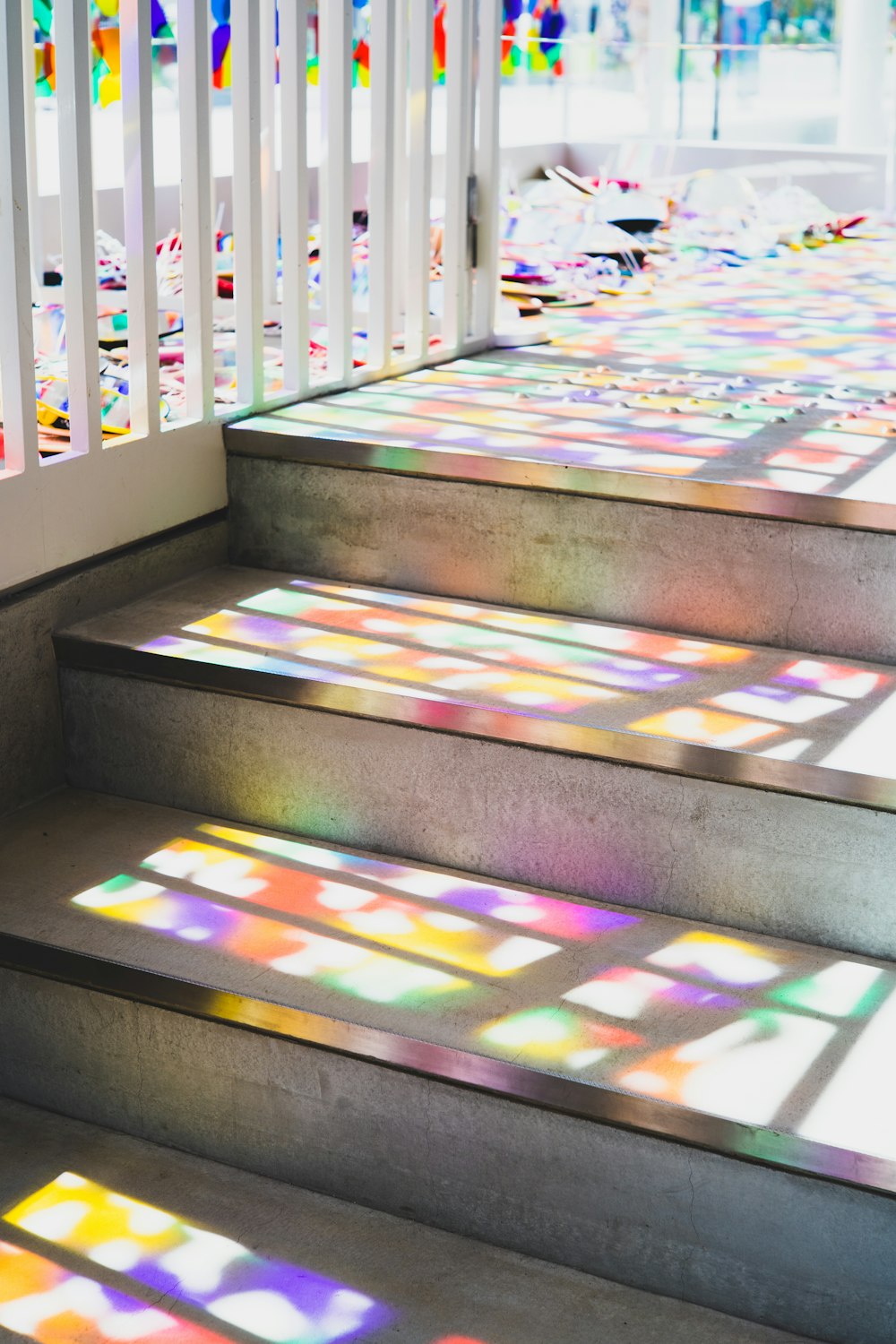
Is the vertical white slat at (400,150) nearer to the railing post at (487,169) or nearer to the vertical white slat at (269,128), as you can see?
the railing post at (487,169)

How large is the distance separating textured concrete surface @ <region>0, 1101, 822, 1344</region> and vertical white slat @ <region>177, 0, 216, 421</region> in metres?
1.17

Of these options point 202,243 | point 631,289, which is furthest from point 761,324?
point 202,243

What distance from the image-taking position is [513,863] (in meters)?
1.93

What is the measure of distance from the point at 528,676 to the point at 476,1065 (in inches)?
24.4

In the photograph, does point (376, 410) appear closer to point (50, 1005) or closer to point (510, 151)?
point (50, 1005)

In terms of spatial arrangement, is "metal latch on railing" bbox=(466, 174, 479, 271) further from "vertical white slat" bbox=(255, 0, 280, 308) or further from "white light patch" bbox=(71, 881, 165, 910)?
"white light patch" bbox=(71, 881, 165, 910)

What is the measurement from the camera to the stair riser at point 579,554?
82.7 inches

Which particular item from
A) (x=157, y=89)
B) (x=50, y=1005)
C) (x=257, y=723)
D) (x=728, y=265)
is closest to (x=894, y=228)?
(x=728, y=265)

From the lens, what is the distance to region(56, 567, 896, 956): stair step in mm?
1757

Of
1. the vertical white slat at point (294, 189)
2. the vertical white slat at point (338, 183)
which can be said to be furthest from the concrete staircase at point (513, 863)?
the vertical white slat at point (338, 183)

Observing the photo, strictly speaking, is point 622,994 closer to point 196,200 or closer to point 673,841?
point 673,841

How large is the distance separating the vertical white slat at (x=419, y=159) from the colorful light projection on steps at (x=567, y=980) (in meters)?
1.38

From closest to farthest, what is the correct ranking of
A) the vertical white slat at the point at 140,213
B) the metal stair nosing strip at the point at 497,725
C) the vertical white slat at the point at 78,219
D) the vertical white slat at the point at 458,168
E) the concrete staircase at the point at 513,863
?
1. the concrete staircase at the point at 513,863
2. the metal stair nosing strip at the point at 497,725
3. the vertical white slat at the point at 78,219
4. the vertical white slat at the point at 140,213
5. the vertical white slat at the point at 458,168

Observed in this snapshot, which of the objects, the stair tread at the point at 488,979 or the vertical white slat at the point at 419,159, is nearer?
the stair tread at the point at 488,979
